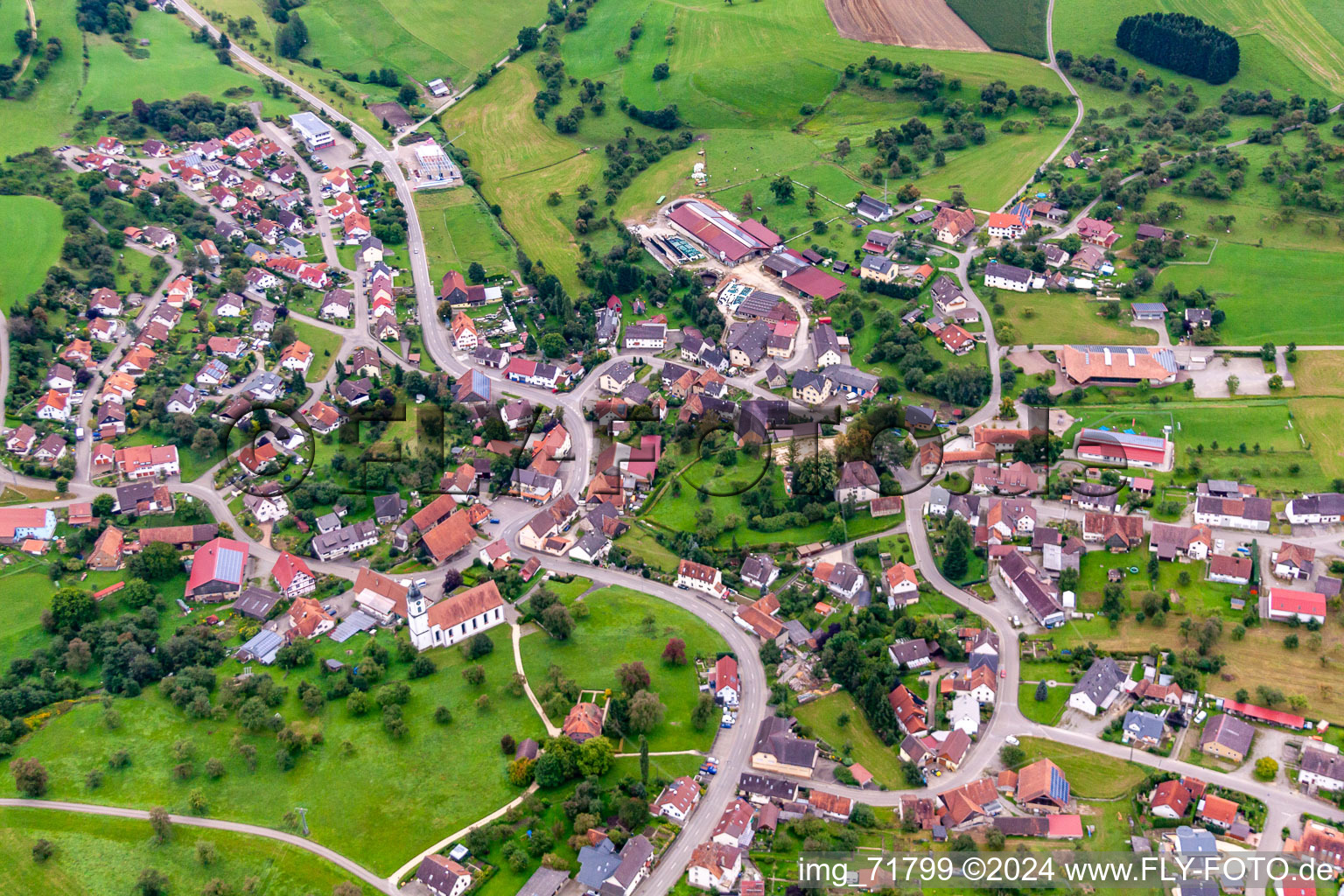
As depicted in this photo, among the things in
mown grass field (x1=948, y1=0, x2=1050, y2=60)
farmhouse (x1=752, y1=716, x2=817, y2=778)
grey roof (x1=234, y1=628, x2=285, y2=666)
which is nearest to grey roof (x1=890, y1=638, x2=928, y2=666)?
farmhouse (x1=752, y1=716, x2=817, y2=778)

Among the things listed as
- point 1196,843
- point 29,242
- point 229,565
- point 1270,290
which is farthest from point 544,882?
point 29,242

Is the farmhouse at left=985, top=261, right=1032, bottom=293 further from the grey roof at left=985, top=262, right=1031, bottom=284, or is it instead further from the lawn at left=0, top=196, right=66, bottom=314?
A: the lawn at left=0, top=196, right=66, bottom=314

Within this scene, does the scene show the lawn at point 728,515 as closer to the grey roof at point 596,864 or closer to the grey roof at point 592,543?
the grey roof at point 592,543

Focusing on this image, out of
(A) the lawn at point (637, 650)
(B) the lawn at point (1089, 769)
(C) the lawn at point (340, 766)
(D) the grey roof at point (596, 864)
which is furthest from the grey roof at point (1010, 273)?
(D) the grey roof at point (596, 864)

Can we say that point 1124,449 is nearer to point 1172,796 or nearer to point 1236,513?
point 1236,513

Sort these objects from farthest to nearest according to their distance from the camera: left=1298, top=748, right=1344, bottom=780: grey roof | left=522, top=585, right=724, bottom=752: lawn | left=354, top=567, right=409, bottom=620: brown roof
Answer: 1. left=354, top=567, right=409, bottom=620: brown roof
2. left=522, top=585, right=724, bottom=752: lawn
3. left=1298, top=748, right=1344, bottom=780: grey roof

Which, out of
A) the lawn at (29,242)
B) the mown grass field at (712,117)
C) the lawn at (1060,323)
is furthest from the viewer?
the mown grass field at (712,117)
